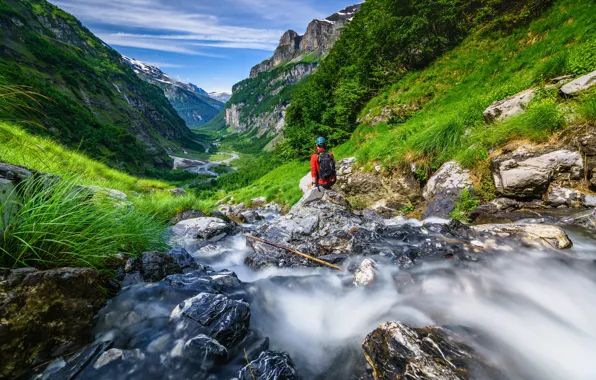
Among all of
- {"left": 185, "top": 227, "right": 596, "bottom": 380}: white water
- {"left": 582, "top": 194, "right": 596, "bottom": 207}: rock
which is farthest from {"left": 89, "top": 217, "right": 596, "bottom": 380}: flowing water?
{"left": 582, "top": 194, "right": 596, "bottom": 207}: rock

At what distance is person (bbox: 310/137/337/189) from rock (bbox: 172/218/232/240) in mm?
4316

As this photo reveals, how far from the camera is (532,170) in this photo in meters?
6.81

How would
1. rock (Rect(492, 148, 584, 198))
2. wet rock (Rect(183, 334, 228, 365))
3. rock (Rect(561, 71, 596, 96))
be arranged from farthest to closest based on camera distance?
rock (Rect(561, 71, 596, 96)), rock (Rect(492, 148, 584, 198)), wet rock (Rect(183, 334, 228, 365))

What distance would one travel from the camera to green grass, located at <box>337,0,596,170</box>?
25.6 feet

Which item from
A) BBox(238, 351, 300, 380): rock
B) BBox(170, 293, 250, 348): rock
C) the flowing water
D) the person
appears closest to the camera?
BBox(238, 351, 300, 380): rock

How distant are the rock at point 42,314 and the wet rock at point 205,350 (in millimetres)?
1156

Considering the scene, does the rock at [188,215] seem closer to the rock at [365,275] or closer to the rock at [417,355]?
the rock at [365,275]

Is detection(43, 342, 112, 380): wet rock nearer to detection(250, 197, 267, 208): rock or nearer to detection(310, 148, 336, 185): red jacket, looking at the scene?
detection(310, 148, 336, 185): red jacket

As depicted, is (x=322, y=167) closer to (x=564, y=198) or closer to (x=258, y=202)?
(x=564, y=198)

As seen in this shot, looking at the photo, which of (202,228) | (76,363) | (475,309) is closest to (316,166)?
(202,228)

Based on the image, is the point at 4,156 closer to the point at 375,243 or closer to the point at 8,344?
the point at 8,344

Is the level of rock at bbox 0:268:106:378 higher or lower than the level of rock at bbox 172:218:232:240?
higher

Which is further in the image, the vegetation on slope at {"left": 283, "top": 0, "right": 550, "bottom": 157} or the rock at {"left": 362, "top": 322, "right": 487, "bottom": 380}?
the vegetation on slope at {"left": 283, "top": 0, "right": 550, "bottom": 157}

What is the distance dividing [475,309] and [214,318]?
4147 mm
